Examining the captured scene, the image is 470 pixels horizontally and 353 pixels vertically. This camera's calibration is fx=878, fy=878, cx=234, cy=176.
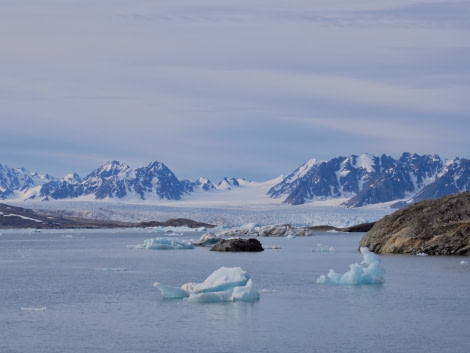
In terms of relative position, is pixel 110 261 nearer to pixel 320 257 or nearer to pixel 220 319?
pixel 320 257

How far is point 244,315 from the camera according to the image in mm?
24203

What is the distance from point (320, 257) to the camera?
186 feet

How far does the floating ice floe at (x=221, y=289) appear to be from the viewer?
88.8 feet

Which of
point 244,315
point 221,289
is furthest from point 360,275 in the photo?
point 244,315

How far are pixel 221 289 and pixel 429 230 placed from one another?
27.9m

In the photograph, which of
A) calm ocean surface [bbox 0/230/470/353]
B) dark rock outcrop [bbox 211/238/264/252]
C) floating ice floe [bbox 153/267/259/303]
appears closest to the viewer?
calm ocean surface [bbox 0/230/470/353]

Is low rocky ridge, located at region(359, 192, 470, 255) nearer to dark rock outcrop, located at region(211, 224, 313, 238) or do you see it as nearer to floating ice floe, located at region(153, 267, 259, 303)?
floating ice floe, located at region(153, 267, 259, 303)

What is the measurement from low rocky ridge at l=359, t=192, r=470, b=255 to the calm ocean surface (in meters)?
10.3

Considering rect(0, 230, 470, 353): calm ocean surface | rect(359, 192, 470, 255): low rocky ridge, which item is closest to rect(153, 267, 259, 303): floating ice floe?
rect(0, 230, 470, 353): calm ocean surface

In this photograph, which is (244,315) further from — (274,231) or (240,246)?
(274,231)

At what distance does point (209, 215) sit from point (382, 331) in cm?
13130

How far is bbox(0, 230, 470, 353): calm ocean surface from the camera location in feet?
65.9

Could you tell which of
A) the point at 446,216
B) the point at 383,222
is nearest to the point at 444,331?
the point at 446,216

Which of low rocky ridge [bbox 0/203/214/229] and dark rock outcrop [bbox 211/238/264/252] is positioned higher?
low rocky ridge [bbox 0/203/214/229]
